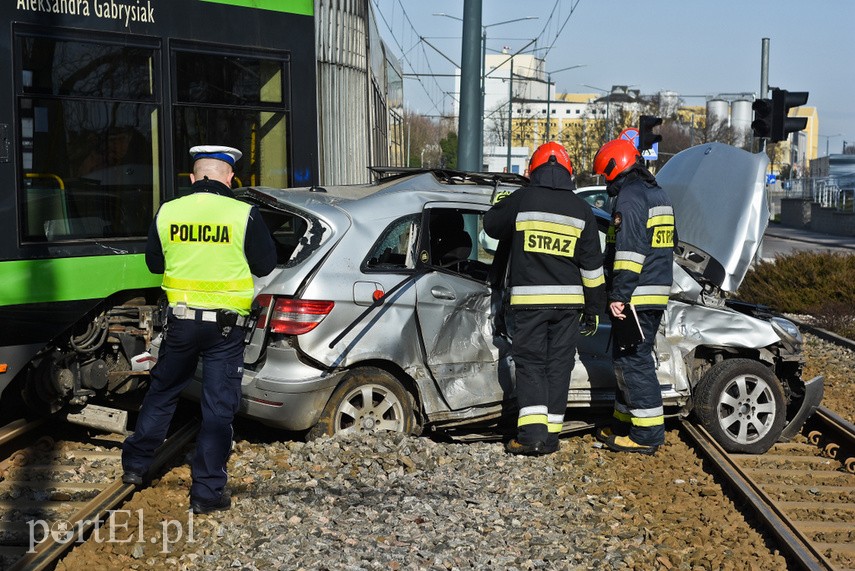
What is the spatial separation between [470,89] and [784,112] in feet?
16.6

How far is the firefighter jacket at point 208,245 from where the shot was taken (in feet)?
18.9

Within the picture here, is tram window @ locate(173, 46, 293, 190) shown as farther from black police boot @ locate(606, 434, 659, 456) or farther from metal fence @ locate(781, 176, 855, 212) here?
metal fence @ locate(781, 176, 855, 212)

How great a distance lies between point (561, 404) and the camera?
7.30 meters

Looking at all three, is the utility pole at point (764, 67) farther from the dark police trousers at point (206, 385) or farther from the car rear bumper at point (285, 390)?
the dark police trousers at point (206, 385)

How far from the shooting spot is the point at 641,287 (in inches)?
292

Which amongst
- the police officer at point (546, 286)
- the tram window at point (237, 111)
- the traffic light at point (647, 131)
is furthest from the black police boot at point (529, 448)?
the traffic light at point (647, 131)

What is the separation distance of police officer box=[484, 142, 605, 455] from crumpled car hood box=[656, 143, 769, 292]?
Answer: 1.13m

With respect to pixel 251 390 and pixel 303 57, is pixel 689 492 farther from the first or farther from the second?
pixel 303 57

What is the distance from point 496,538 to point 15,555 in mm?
2376

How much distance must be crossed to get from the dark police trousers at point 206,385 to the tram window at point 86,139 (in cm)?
170

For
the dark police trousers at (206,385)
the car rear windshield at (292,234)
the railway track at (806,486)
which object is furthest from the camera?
the car rear windshield at (292,234)

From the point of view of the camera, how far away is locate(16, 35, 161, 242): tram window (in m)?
7.03

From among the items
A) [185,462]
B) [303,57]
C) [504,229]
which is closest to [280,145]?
[303,57]

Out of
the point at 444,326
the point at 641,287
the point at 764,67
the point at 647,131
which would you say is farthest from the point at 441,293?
the point at 764,67
